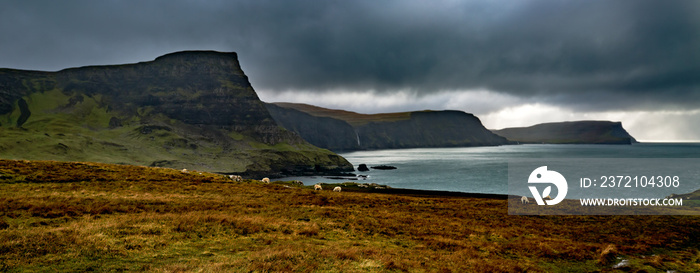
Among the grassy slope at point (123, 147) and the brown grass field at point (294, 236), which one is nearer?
the brown grass field at point (294, 236)

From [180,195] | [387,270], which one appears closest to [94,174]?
[180,195]

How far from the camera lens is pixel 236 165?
153250mm

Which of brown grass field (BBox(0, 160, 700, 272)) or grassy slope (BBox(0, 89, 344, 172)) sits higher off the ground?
grassy slope (BBox(0, 89, 344, 172))

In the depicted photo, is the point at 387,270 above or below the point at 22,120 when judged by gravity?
below

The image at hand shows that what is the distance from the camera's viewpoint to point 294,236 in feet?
65.7

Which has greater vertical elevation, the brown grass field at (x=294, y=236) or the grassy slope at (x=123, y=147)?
the grassy slope at (x=123, y=147)

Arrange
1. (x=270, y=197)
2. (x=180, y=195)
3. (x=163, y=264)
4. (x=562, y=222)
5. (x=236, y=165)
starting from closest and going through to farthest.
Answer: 1. (x=163, y=264)
2. (x=562, y=222)
3. (x=180, y=195)
4. (x=270, y=197)
5. (x=236, y=165)

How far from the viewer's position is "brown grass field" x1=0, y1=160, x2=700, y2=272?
46.5 ft

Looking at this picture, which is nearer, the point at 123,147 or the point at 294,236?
the point at 294,236

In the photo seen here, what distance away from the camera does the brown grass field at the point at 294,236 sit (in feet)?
46.5

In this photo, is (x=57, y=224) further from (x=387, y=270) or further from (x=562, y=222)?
(x=562, y=222)

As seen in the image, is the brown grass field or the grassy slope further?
the grassy slope

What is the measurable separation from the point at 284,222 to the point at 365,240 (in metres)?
6.20

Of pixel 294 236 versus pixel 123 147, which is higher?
pixel 123 147
